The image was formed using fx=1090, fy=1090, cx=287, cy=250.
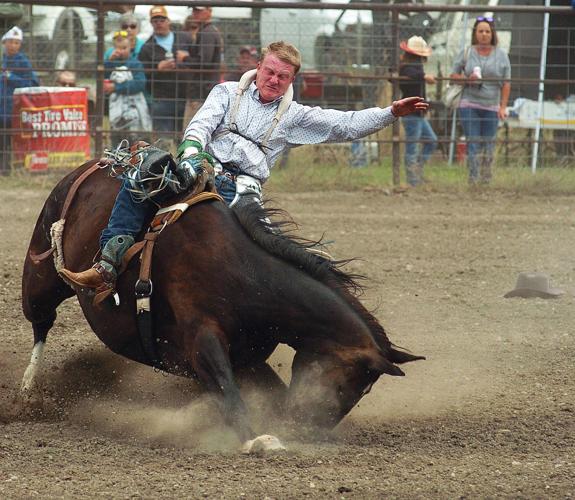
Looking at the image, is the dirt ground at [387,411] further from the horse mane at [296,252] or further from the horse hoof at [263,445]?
the horse mane at [296,252]

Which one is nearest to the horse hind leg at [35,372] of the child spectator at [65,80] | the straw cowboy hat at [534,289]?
the straw cowboy hat at [534,289]

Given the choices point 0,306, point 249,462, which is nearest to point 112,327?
point 249,462

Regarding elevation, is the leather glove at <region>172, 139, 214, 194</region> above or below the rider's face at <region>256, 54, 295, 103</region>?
below

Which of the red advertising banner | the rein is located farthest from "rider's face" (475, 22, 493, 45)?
the rein

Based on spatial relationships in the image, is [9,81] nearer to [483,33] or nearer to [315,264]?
[483,33]

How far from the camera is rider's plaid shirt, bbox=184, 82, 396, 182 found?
5238mm

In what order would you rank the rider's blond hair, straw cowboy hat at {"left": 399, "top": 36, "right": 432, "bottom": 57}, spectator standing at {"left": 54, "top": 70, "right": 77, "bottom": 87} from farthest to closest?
spectator standing at {"left": 54, "top": 70, "right": 77, "bottom": 87} < straw cowboy hat at {"left": 399, "top": 36, "right": 432, "bottom": 57} < the rider's blond hair

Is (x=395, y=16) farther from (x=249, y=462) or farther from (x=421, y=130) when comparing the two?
(x=249, y=462)

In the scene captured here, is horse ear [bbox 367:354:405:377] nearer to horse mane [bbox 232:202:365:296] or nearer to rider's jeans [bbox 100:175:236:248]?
horse mane [bbox 232:202:365:296]

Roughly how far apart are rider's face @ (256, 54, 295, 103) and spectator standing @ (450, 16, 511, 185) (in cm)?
689

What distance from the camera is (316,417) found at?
4320 millimetres

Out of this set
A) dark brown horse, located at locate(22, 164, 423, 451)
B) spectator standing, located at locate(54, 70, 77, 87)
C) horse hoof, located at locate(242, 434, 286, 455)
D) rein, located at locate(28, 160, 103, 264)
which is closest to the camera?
horse hoof, located at locate(242, 434, 286, 455)

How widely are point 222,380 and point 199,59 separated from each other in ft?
26.6

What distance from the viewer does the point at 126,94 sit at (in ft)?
39.4
